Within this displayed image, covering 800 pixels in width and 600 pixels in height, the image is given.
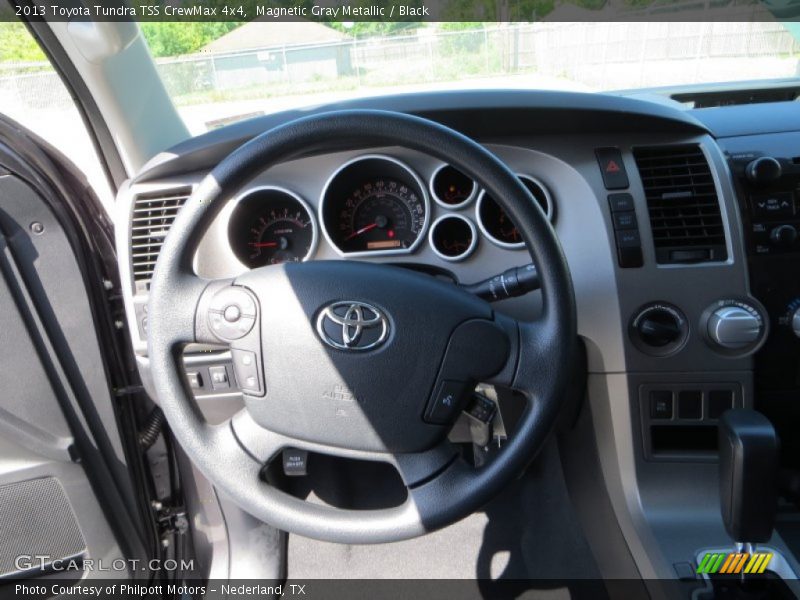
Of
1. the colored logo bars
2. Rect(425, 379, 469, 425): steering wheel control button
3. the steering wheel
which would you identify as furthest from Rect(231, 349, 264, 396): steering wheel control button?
the colored logo bars

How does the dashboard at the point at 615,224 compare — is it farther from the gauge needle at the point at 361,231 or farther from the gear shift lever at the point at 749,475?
the gear shift lever at the point at 749,475

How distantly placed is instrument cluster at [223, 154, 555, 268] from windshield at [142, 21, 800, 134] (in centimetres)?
24

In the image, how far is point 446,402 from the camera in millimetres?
1060

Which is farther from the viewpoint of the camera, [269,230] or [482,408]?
[269,230]

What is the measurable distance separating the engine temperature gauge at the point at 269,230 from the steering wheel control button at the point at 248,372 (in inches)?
19.1

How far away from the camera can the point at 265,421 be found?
3.67 feet

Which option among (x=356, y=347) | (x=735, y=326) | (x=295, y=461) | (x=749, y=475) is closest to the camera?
(x=356, y=347)

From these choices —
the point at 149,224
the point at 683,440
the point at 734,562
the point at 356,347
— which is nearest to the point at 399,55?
the point at 149,224

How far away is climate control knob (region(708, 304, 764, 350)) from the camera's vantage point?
1.37 metres

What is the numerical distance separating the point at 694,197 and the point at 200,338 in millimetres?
1241

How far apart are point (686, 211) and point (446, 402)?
855mm

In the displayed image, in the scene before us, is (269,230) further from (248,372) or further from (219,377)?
(248,372)

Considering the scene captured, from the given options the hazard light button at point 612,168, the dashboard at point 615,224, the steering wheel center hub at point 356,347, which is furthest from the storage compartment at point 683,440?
the steering wheel center hub at point 356,347

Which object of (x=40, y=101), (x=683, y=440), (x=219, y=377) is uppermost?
(x=40, y=101)
